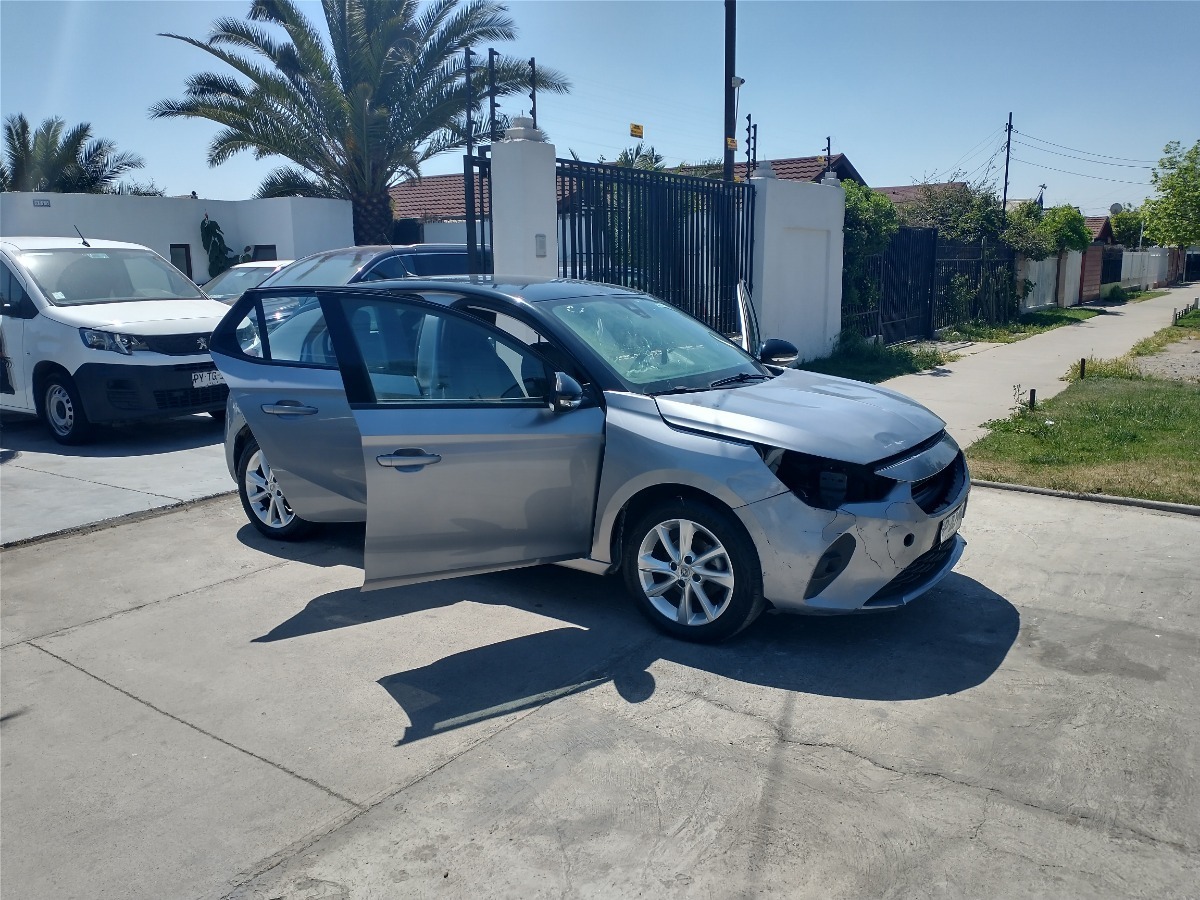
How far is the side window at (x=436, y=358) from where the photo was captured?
4.96 metres

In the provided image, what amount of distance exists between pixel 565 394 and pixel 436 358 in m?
0.77

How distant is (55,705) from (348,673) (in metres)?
1.23

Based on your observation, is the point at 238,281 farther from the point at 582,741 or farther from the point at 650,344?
the point at 582,741

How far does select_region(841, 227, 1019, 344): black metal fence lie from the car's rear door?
37.9ft

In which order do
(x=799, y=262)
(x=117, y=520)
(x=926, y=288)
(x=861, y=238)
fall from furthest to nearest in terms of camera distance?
(x=926, y=288), (x=861, y=238), (x=799, y=262), (x=117, y=520)

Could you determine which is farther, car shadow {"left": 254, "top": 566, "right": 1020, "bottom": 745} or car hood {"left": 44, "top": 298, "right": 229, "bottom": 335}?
car hood {"left": 44, "top": 298, "right": 229, "bottom": 335}

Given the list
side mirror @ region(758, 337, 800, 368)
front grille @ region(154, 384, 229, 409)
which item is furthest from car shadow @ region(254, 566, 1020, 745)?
front grille @ region(154, 384, 229, 409)

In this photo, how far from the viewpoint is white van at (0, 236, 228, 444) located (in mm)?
9352

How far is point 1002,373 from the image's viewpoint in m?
14.5

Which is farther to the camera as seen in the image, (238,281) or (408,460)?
(238,281)

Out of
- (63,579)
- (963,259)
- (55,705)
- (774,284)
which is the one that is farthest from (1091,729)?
(963,259)

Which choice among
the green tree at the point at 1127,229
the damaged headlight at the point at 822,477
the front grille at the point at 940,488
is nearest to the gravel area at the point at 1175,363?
the front grille at the point at 940,488

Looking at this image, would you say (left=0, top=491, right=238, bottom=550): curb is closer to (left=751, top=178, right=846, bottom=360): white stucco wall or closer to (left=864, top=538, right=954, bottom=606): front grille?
(left=864, top=538, right=954, bottom=606): front grille

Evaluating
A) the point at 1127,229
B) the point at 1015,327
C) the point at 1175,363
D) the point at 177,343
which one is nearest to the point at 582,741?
the point at 177,343
